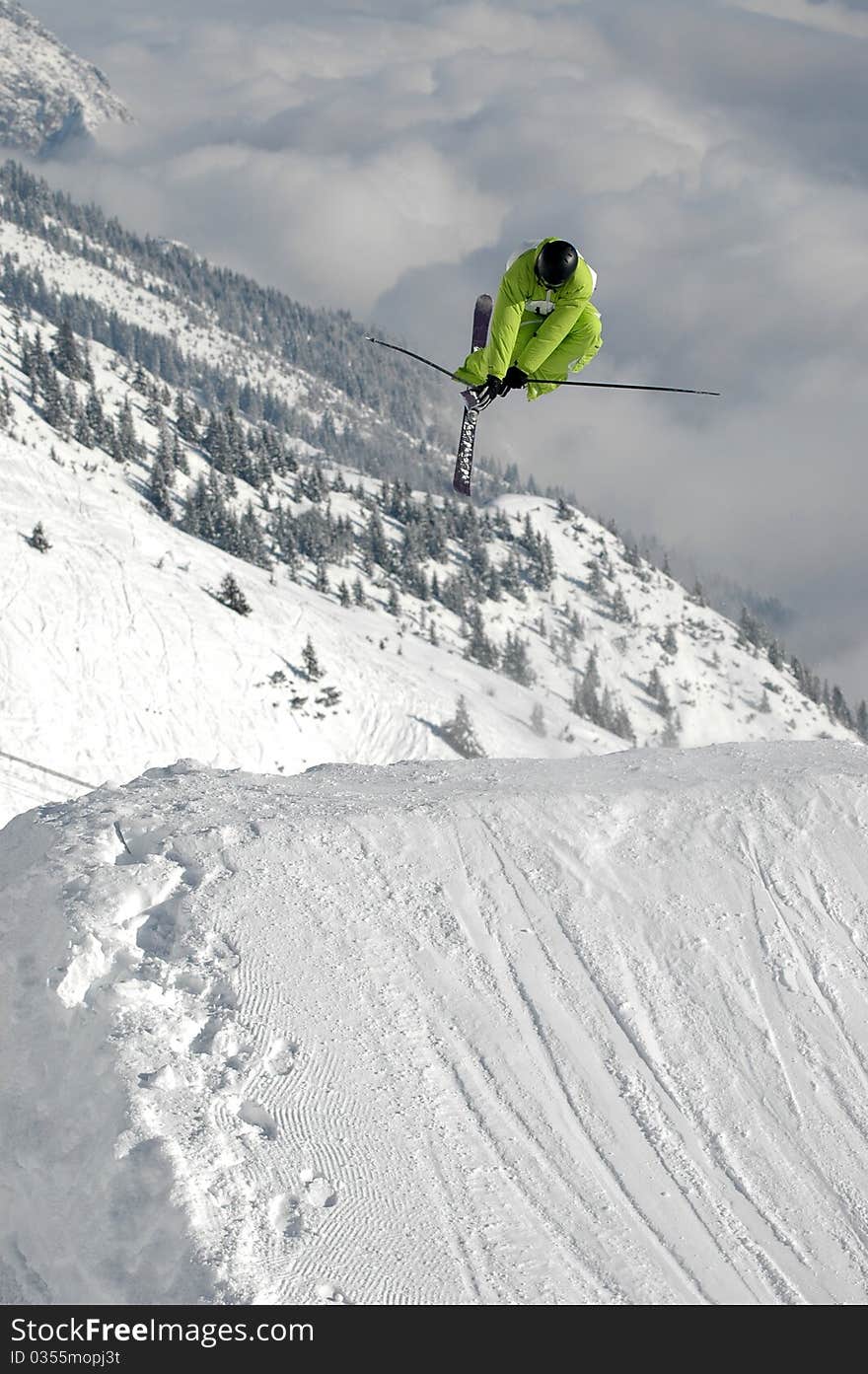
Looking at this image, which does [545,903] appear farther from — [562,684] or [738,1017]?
[562,684]

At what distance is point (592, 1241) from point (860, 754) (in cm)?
1049

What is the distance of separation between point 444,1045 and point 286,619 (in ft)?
128

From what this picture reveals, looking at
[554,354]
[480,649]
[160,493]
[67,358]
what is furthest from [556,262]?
[67,358]

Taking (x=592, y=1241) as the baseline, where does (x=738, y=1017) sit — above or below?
above

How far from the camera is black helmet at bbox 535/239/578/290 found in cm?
1112

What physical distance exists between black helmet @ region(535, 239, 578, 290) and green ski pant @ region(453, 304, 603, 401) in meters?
0.83

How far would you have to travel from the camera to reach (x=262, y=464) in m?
119

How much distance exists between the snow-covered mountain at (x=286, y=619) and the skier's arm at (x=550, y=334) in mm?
22620

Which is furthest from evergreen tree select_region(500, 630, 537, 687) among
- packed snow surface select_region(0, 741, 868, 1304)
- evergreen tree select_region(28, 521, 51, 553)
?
packed snow surface select_region(0, 741, 868, 1304)

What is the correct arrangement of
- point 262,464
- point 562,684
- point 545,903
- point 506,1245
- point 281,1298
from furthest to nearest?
point 262,464
point 562,684
point 545,903
point 506,1245
point 281,1298

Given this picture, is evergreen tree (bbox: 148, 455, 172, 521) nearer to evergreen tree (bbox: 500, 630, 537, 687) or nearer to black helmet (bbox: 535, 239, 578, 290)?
A: evergreen tree (bbox: 500, 630, 537, 687)

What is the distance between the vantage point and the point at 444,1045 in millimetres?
12102

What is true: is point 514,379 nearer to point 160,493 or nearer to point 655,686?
point 160,493

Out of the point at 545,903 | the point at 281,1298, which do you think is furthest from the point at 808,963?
the point at 281,1298
